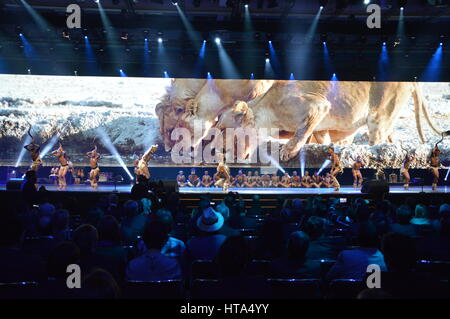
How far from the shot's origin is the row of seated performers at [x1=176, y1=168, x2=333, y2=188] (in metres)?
14.5

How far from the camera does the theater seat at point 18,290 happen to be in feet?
7.46

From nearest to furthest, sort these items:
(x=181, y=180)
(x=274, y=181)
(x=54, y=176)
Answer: (x=54, y=176) → (x=181, y=180) → (x=274, y=181)

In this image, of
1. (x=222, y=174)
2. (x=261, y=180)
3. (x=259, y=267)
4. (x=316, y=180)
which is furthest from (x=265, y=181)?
(x=259, y=267)

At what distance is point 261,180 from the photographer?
14844 millimetres

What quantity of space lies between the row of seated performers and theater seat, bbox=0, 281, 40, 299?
12103 mm

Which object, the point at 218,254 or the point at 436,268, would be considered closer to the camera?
the point at 218,254

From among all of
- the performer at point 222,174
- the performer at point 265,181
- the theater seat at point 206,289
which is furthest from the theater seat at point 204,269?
the performer at point 265,181

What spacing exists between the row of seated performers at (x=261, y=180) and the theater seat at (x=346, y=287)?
12.0 metres

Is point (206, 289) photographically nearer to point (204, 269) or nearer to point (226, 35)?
point (204, 269)

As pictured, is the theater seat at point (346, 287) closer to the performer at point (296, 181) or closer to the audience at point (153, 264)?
the audience at point (153, 264)

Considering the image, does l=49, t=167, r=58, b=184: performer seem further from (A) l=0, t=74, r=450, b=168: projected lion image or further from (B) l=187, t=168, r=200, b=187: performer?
(B) l=187, t=168, r=200, b=187: performer

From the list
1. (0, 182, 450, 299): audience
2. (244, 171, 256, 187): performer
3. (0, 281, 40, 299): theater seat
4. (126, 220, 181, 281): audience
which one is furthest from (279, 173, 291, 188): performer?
(0, 281, 40, 299): theater seat

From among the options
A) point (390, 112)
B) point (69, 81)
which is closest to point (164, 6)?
point (69, 81)

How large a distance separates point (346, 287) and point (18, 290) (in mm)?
1761
